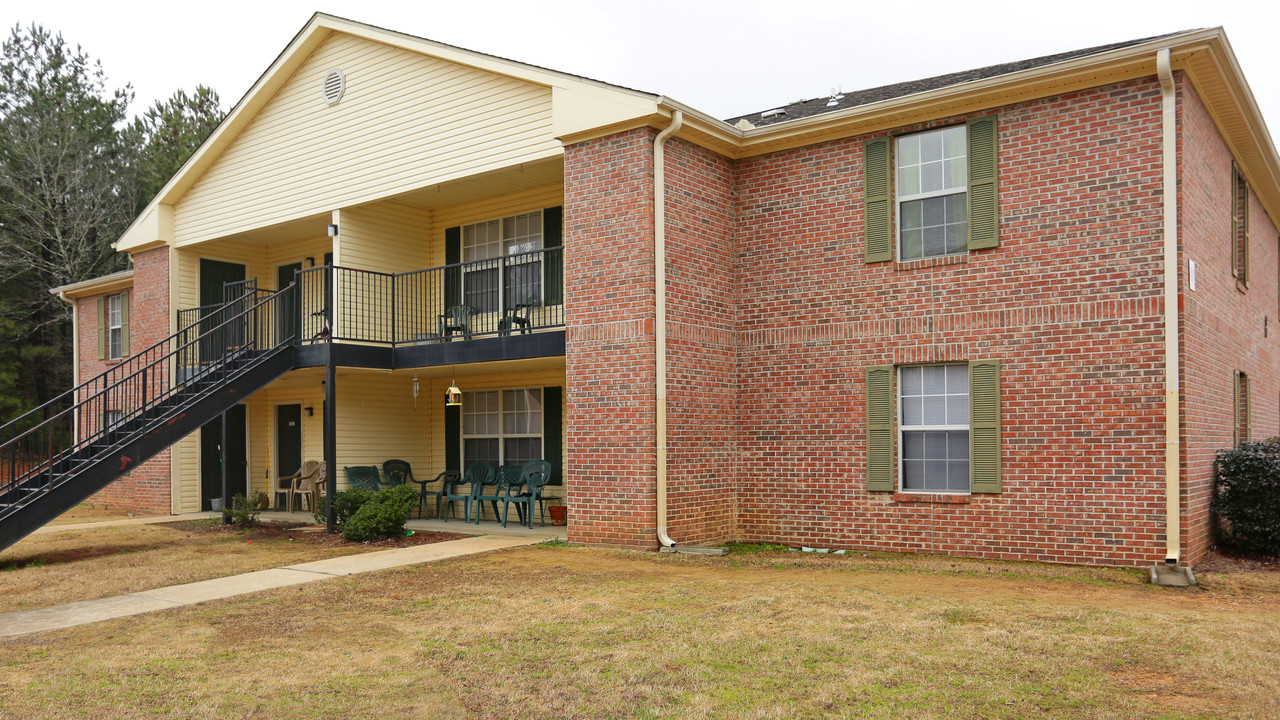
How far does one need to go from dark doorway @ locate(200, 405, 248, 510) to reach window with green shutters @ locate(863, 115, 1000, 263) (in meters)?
13.1

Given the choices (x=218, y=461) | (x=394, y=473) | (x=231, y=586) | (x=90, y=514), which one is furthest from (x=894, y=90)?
(x=90, y=514)

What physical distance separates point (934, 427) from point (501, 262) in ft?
24.4

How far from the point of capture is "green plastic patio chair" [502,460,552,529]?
1414cm

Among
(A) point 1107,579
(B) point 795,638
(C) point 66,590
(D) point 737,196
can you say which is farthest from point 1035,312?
(C) point 66,590

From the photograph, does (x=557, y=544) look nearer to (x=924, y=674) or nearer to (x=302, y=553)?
(x=302, y=553)

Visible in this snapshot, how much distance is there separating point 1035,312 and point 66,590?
10531 millimetres

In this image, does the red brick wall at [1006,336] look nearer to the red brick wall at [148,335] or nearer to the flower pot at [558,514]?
the flower pot at [558,514]

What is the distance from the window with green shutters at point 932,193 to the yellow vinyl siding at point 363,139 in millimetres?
4279

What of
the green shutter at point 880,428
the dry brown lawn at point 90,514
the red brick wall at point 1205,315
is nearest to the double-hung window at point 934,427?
the green shutter at point 880,428

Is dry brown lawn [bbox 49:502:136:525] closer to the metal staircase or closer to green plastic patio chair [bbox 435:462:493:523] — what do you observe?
the metal staircase

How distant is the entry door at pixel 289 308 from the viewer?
1466 centimetres

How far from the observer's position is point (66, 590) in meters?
9.61

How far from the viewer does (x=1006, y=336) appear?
34.7 ft

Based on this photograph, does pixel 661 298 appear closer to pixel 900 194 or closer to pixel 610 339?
pixel 610 339
